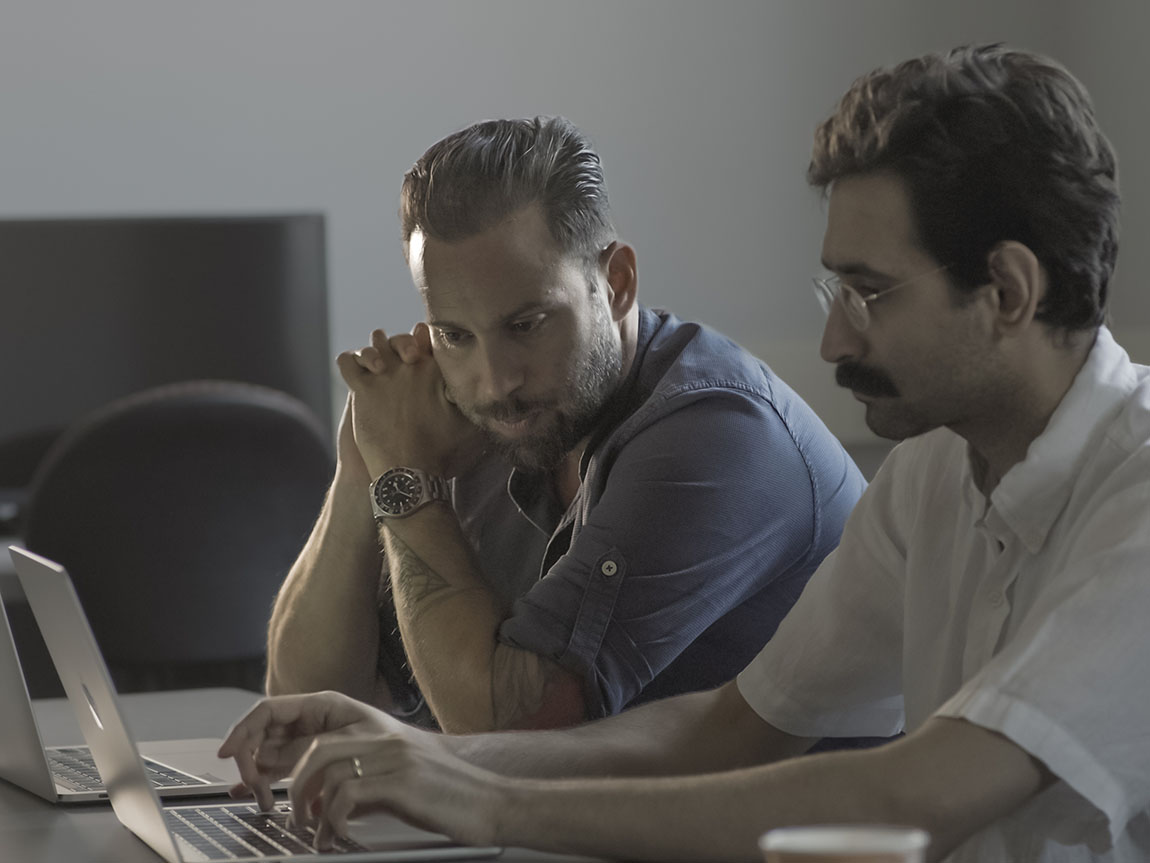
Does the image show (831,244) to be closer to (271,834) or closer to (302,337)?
(271,834)

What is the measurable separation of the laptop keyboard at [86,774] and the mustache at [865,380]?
580mm

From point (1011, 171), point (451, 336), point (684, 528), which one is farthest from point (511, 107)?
point (1011, 171)

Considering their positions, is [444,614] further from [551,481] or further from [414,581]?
[551,481]

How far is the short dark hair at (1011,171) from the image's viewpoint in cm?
110

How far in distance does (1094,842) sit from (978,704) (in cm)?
14

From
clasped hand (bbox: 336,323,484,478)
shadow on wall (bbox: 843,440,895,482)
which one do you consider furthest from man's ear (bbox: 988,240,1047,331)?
shadow on wall (bbox: 843,440,895,482)

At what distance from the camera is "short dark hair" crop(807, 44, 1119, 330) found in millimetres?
1101

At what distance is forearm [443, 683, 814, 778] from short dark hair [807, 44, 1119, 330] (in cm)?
43

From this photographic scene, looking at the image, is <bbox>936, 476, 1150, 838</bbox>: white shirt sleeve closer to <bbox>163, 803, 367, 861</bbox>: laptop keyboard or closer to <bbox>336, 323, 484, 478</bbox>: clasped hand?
<bbox>163, 803, 367, 861</bbox>: laptop keyboard

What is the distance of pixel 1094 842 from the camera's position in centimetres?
100

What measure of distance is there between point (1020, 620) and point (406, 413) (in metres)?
0.85

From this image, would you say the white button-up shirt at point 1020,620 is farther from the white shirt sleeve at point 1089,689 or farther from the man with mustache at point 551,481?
the man with mustache at point 551,481

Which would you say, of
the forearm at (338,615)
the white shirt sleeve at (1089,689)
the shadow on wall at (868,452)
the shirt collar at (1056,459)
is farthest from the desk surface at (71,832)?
the shadow on wall at (868,452)

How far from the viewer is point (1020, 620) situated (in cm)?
112
